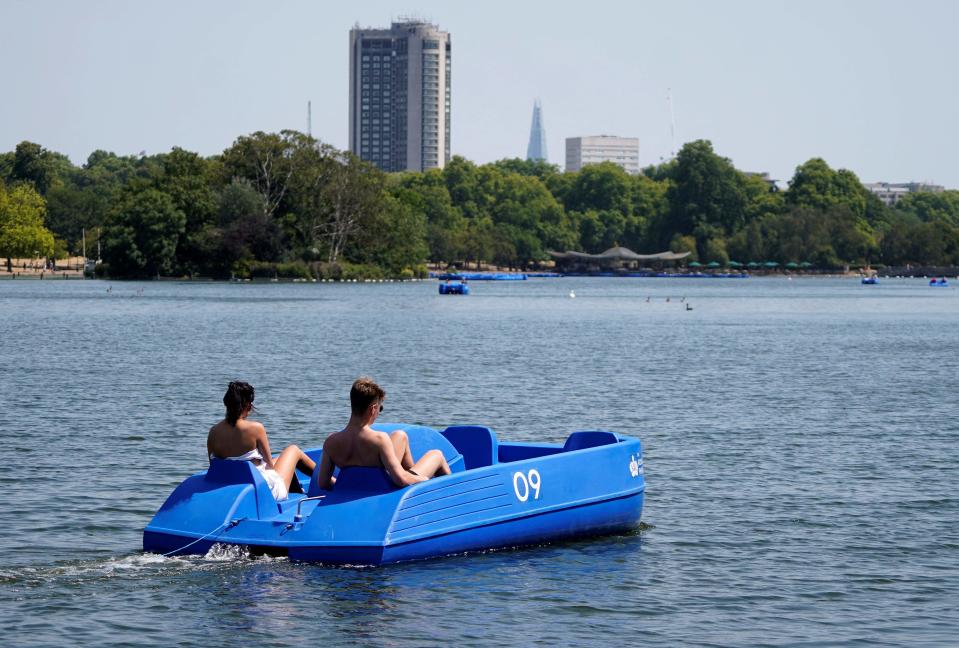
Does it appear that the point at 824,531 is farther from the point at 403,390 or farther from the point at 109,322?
the point at 109,322

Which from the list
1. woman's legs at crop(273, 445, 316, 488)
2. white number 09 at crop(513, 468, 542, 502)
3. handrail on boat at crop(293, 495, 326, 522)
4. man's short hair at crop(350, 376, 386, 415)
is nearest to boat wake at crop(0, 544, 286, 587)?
handrail on boat at crop(293, 495, 326, 522)

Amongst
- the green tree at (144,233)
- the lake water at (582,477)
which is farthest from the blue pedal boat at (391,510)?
the green tree at (144,233)

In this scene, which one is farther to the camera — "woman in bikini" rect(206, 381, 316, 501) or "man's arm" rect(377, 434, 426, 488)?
"woman in bikini" rect(206, 381, 316, 501)

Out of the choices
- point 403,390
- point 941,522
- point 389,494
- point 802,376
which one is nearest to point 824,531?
point 941,522

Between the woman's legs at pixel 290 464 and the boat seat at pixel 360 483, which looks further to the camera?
the woman's legs at pixel 290 464

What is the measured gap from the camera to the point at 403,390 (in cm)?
4244

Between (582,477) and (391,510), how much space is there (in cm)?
280

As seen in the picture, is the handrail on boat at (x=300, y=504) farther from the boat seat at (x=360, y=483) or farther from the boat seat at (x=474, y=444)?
the boat seat at (x=474, y=444)

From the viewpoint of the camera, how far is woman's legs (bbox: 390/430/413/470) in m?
16.6

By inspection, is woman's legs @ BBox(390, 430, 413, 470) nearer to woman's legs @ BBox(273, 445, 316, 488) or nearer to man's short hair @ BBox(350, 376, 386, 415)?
man's short hair @ BBox(350, 376, 386, 415)

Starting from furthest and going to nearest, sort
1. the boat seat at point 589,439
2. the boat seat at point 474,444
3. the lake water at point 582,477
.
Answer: the boat seat at point 589,439 → the boat seat at point 474,444 → the lake water at point 582,477

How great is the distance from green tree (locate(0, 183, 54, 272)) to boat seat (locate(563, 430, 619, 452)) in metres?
173

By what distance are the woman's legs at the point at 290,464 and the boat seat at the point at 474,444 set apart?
1.93 metres

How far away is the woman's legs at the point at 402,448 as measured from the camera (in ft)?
54.5
